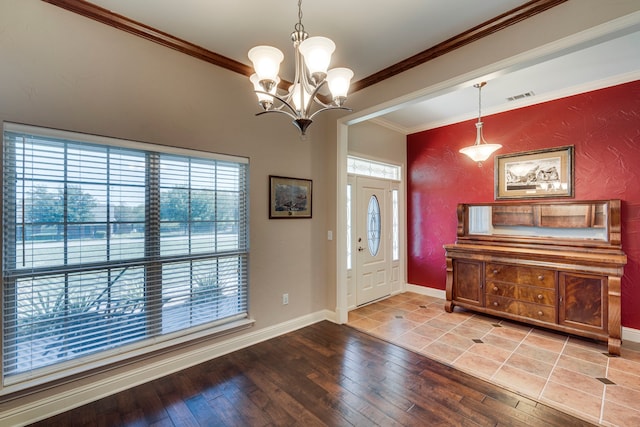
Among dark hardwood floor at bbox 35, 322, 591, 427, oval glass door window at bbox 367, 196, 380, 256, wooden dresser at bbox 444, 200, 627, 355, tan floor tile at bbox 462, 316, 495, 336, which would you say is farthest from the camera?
oval glass door window at bbox 367, 196, 380, 256

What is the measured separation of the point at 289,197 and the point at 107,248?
5.93 ft

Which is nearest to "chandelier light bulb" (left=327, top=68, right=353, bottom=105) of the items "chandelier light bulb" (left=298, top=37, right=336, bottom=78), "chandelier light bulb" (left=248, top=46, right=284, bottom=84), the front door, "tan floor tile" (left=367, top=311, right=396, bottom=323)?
"chandelier light bulb" (left=298, top=37, right=336, bottom=78)

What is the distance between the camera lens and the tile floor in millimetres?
2141

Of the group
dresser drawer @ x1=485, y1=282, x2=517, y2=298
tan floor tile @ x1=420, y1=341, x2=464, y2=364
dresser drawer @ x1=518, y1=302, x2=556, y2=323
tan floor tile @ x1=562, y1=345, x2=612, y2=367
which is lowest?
tan floor tile @ x1=562, y1=345, x2=612, y2=367

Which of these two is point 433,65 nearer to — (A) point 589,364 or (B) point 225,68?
(B) point 225,68

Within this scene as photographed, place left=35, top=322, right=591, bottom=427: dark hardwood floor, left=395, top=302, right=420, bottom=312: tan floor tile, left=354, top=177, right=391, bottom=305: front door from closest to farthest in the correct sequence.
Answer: left=35, top=322, right=591, bottom=427: dark hardwood floor < left=395, top=302, right=420, bottom=312: tan floor tile < left=354, top=177, right=391, bottom=305: front door

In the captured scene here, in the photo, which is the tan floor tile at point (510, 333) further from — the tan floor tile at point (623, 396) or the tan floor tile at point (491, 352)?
the tan floor tile at point (623, 396)

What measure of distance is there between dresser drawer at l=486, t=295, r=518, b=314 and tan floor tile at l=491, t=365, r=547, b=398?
1134 millimetres

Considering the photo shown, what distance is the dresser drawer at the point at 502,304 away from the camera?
351 centimetres

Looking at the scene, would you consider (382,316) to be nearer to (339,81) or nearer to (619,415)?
(619,415)

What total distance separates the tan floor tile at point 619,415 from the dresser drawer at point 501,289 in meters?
1.49

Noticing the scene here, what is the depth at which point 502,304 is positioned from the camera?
3.60 m

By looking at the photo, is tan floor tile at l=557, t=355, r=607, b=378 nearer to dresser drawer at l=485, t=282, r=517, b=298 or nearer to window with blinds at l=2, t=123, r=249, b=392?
dresser drawer at l=485, t=282, r=517, b=298

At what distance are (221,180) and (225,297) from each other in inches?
47.9
